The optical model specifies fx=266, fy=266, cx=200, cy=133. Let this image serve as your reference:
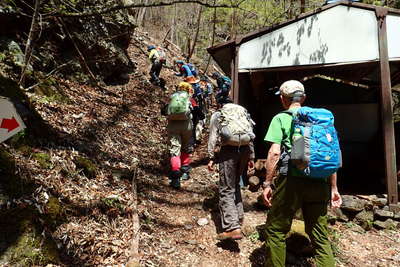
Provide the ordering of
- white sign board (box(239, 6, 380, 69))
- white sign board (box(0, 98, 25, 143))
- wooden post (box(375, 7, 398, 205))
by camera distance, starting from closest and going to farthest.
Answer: white sign board (box(0, 98, 25, 143))
wooden post (box(375, 7, 398, 205))
white sign board (box(239, 6, 380, 69))

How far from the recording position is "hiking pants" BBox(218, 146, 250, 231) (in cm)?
408

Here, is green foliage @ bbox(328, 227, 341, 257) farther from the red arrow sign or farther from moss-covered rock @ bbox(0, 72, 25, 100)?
moss-covered rock @ bbox(0, 72, 25, 100)

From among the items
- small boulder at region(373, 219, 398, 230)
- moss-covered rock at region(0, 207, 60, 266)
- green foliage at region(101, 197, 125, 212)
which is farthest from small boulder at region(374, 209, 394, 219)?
moss-covered rock at region(0, 207, 60, 266)

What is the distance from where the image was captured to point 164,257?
370 cm

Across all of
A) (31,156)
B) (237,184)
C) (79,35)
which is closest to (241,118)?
(237,184)

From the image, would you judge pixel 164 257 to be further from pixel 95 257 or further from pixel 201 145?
pixel 201 145

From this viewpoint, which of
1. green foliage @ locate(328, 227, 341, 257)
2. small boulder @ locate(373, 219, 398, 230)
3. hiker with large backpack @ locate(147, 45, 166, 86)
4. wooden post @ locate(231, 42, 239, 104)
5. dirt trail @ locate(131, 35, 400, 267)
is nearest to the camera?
dirt trail @ locate(131, 35, 400, 267)

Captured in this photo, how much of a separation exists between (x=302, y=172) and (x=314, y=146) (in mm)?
330

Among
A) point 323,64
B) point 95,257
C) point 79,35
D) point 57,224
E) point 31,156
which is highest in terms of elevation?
point 79,35

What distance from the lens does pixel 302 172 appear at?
118 inches

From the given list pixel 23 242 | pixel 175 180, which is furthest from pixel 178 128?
pixel 23 242

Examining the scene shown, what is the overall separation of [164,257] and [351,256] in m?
3.08

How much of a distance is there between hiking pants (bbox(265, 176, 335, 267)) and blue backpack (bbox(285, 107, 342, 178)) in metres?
0.20

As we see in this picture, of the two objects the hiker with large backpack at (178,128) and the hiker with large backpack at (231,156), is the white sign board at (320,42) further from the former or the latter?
the hiker with large backpack at (231,156)
